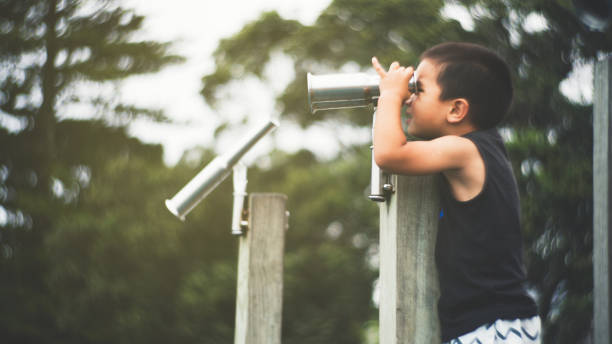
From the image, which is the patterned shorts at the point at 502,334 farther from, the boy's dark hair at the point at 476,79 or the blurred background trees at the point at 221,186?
the blurred background trees at the point at 221,186

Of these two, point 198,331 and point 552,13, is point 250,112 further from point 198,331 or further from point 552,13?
point 552,13

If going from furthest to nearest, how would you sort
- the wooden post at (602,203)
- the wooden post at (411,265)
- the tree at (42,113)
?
1. the tree at (42,113)
2. the wooden post at (411,265)
3. the wooden post at (602,203)

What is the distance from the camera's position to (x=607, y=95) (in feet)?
3.27

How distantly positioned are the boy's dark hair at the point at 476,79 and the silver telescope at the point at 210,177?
0.59m

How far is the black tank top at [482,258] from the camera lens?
4.03 feet

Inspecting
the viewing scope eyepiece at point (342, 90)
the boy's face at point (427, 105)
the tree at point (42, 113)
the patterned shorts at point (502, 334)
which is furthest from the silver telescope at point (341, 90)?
the tree at point (42, 113)

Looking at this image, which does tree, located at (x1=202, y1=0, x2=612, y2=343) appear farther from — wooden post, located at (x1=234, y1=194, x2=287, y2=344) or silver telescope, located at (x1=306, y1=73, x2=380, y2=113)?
silver telescope, located at (x1=306, y1=73, x2=380, y2=113)

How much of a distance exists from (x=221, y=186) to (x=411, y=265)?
16.5ft

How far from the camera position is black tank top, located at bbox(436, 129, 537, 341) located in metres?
1.23

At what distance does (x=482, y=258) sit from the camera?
4.14 ft

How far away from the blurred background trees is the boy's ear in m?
2.01

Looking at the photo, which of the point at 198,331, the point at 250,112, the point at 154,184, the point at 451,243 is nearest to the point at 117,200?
the point at 154,184

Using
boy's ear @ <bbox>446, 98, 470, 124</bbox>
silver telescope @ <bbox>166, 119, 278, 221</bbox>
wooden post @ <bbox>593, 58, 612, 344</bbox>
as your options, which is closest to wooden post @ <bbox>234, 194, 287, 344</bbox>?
silver telescope @ <bbox>166, 119, 278, 221</bbox>

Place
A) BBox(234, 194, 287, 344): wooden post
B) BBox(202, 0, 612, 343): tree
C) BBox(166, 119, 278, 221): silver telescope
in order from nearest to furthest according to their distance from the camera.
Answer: BBox(166, 119, 278, 221): silver telescope
BBox(234, 194, 287, 344): wooden post
BBox(202, 0, 612, 343): tree
